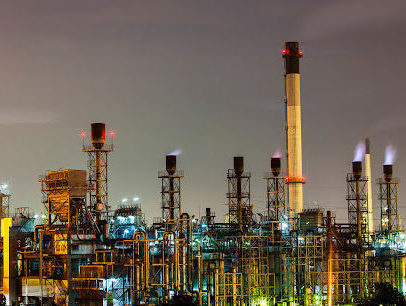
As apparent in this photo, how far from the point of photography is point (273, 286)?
5556cm

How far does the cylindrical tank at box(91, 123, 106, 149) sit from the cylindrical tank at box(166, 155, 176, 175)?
9945 mm

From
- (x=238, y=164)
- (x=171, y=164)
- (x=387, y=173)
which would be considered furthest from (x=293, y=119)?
(x=171, y=164)

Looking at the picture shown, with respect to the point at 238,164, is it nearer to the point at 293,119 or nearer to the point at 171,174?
the point at 171,174

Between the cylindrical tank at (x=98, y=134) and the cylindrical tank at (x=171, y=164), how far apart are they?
9945mm

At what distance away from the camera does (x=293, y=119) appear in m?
78.6

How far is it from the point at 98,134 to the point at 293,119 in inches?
1031

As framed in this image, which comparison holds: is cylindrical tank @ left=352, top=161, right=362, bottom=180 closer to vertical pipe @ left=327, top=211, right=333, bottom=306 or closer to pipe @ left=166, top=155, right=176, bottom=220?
vertical pipe @ left=327, top=211, right=333, bottom=306

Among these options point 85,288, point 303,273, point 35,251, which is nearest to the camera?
point 85,288

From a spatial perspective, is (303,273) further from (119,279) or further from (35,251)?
(35,251)

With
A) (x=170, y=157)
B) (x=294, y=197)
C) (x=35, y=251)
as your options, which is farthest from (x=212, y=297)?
(x=294, y=197)

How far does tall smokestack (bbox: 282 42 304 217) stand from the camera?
78250 mm

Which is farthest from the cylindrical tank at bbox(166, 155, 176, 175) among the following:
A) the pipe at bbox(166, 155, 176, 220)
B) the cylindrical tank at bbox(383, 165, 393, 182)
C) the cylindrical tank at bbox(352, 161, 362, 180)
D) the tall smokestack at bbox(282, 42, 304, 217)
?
the cylindrical tank at bbox(383, 165, 393, 182)

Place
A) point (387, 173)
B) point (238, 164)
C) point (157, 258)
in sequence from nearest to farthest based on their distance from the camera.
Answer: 1. point (157, 258)
2. point (238, 164)
3. point (387, 173)

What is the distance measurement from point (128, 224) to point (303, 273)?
12684mm
